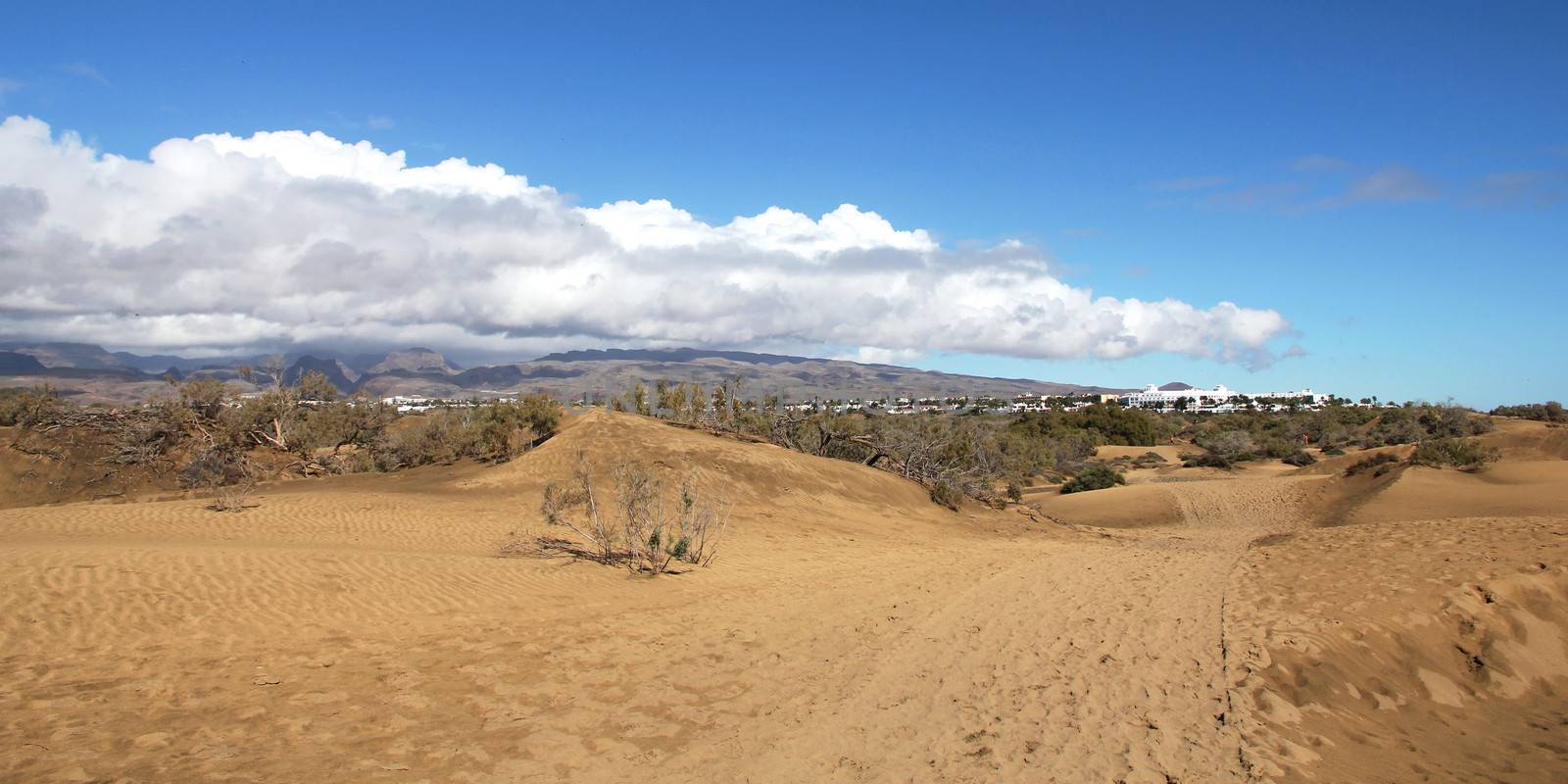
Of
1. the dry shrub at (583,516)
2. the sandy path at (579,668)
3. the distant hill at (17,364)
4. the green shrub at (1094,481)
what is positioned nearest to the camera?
the sandy path at (579,668)

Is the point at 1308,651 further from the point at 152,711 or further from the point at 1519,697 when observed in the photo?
the point at 152,711

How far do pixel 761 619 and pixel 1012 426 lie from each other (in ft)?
168

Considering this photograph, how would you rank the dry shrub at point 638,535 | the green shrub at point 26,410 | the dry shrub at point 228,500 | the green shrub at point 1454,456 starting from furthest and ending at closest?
the green shrub at point 26,410
the green shrub at point 1454,456
the dry shrub at point 228,500
the dry shrub at point 638,535

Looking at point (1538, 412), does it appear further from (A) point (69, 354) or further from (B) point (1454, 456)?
(A) point (69, 354)

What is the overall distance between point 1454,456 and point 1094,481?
12.2 metres

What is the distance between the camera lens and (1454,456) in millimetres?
28156

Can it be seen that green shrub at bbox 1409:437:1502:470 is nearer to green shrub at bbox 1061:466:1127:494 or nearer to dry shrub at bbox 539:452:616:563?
green shrub at bbox 1061:466:1127:494

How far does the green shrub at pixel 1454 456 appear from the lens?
27781 millimetres

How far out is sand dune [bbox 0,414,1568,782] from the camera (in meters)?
6.25

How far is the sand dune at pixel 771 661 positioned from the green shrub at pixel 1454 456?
1476cm

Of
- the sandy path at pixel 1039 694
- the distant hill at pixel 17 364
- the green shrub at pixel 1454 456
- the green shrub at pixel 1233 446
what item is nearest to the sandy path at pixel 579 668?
the sandy path at pixel 1039 694

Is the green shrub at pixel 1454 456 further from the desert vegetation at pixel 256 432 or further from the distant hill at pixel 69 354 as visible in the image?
the distant hill at pixel 69 354

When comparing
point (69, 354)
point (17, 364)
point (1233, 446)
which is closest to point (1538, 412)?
point (1233, 446)

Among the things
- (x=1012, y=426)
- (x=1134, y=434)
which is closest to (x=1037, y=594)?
(x=1012, y=426)
